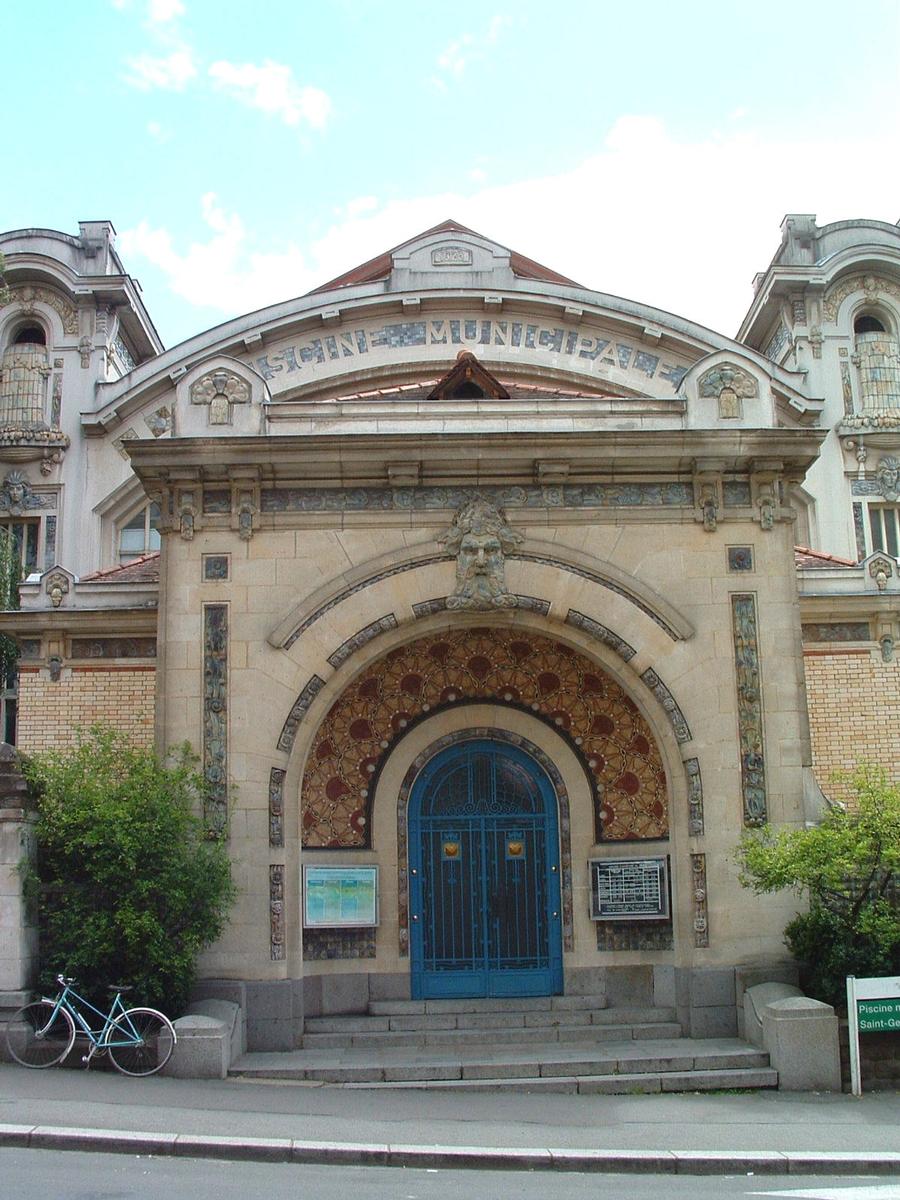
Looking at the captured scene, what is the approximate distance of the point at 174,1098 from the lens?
42.9ft

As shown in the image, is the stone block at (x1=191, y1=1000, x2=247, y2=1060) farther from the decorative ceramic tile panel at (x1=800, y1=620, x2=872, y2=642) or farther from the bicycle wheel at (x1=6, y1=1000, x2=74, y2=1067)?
the decorative ceramic tile panel at (x1=800, y1=620, x2=872, y2=642)

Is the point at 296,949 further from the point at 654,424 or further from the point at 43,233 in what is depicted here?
the point at 43,233

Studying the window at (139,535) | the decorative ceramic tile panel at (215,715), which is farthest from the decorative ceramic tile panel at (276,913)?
the window at (139,535)

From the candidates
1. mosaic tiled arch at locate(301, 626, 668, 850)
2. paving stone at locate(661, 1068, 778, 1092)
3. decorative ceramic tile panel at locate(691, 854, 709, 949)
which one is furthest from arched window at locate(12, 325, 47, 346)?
paving stone at locate(661, 1068, 778, 1092)

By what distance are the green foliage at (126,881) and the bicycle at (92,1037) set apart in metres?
0.35

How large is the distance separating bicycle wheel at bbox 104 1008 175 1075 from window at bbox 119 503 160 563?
15489 mm

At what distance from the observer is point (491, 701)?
18250 mm

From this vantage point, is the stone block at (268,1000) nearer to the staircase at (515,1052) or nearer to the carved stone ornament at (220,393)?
the staircase at (515,1052)

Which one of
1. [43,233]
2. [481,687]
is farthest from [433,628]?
[43,233]

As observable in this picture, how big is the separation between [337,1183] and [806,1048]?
20.9 ft

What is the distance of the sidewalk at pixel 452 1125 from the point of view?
36.7 ft

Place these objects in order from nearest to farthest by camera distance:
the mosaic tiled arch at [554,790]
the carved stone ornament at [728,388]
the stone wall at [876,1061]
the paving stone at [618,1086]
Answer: the paving stone at [618,1086] < the stone wall at [876,1061] < the carved stone ornament at [728,388] < the mosaic tiled arch at [554,790]

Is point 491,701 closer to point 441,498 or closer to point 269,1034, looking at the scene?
point 441,498

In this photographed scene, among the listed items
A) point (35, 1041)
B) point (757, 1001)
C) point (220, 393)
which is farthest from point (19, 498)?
point (757, 1001)
